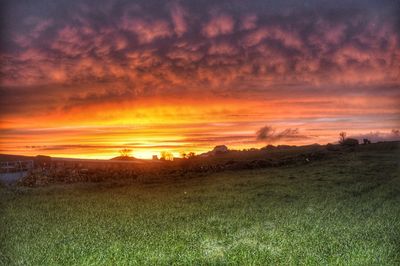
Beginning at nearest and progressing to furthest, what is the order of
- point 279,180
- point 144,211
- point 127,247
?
point 127,247 → point 144,211 → point 279,180

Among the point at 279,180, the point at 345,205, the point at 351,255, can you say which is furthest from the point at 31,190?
the point at 351,255

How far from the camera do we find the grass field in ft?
35.9

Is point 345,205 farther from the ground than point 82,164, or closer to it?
closer to it

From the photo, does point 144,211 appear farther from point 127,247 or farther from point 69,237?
point 127,247

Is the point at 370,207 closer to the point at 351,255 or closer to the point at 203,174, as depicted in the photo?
the point at 351,255

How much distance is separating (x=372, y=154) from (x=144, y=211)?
88.6 ft

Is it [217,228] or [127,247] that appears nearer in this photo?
[127,247]

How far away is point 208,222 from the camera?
14969 mm

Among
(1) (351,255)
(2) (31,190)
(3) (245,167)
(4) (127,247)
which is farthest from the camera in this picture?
(3) (245,167)

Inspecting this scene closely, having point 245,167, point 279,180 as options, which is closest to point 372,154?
point 245,167

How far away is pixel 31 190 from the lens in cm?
2562

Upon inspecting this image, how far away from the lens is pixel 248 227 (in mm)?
14227

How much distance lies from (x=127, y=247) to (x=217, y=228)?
3439 millimetres

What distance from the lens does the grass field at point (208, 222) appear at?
10945mm
